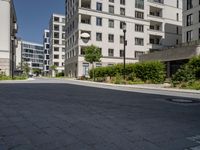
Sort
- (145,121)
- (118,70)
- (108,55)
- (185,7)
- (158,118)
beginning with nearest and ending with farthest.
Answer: (145,121), (158,118), (118,70), (185,7), (108,55)

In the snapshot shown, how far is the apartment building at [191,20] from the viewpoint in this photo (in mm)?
41438

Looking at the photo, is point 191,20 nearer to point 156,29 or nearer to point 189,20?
point 189,20

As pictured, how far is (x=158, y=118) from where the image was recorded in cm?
725

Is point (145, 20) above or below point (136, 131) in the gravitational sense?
above

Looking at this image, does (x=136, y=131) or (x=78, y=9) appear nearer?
(x=136, y=131)

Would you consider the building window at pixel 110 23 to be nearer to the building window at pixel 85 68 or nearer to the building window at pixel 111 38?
the building window at pixel 111 38

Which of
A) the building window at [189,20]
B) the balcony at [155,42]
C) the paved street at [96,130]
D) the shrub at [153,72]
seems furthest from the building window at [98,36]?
the paved street at [96,130]

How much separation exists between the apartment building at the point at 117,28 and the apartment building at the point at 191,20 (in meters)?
12.7

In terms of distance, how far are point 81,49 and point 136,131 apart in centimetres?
4903

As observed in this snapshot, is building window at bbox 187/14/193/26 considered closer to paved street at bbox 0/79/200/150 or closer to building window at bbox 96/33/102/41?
building window at bbox 96/33/102/41

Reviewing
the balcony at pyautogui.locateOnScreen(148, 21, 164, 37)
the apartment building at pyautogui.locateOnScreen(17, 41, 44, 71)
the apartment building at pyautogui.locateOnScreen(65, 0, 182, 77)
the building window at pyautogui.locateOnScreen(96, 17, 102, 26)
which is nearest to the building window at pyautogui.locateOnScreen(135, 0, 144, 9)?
the apartment building at pyautogui.locateOnScreen(65, 0, 182, 77)

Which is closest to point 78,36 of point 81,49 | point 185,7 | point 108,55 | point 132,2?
point 81,49

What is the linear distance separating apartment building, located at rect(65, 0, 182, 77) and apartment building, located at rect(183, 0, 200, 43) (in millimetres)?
12726

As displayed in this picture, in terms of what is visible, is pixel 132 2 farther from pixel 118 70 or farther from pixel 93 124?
pixel 93 124
